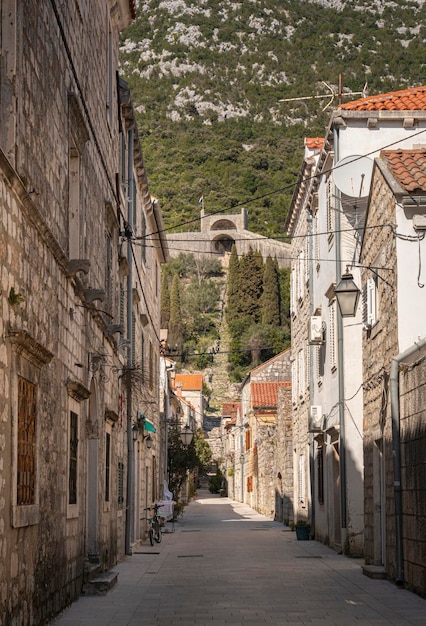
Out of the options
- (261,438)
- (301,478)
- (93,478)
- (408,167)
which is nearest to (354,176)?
(408,167)

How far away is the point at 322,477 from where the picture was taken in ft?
87.5

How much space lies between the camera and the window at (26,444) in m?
9.44

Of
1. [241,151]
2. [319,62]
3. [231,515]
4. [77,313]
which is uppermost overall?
[319,62]

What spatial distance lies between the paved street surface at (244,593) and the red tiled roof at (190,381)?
7652cm

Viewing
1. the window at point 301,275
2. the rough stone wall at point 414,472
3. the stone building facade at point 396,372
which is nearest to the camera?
the rough stone wall at point 414,472

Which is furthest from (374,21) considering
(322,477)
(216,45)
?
(322,477)

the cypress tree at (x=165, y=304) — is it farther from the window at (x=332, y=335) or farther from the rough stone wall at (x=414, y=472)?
the rough stone wall at (x=414, y=472)

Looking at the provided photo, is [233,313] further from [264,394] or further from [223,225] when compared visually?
[264,394]

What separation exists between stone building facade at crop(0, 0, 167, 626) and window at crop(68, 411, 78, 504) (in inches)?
1.0

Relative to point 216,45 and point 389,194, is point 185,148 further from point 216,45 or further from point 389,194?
point 389,194

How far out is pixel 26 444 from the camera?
9.80 m

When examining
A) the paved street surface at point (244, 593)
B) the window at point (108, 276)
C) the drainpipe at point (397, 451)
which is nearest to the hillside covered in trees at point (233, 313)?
the paved street surface at point (244, 593)

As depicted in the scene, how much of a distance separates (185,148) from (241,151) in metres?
8.99

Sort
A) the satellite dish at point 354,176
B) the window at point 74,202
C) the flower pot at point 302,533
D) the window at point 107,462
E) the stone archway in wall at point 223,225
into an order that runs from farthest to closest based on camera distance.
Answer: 1. the stone archway in wall at point 223,225
2. the flower pot at point 302,533
3. the satellite dish at point 354,176
4. the window at point 107,462
5. the window at point 74,202
